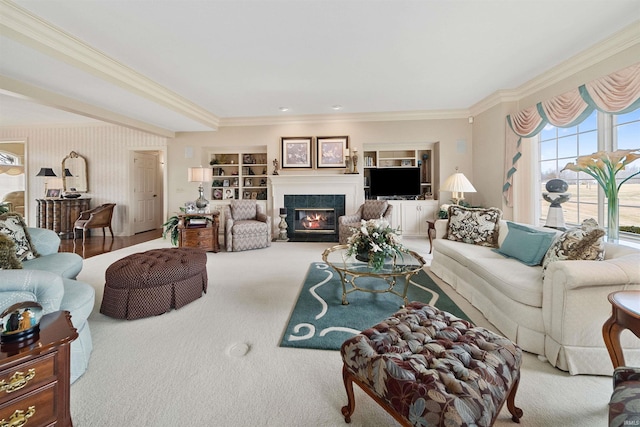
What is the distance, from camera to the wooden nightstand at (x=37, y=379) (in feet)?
3.18

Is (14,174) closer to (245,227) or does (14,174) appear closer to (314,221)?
(245,227)

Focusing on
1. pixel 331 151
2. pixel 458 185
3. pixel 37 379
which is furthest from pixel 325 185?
pixel 37 379

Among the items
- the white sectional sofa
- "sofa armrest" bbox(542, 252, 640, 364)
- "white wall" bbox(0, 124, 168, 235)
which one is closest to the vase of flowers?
the white sectional sofa

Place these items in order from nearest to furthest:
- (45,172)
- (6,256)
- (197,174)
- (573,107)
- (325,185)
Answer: (6,256) → (573,107) → (197,174) → (325,185) → (45,172)

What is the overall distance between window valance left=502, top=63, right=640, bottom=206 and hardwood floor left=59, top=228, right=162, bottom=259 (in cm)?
724

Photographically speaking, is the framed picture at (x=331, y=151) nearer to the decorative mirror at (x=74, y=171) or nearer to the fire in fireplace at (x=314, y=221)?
the fire in fireplace at (x=314, y=221)

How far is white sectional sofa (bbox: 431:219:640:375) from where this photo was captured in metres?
1.54

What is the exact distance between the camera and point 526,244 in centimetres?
238

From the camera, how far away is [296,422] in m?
1.27

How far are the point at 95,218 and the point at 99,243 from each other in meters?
0.60

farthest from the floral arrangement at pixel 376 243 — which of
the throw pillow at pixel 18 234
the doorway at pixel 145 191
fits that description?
the doorway at pixel 145 191

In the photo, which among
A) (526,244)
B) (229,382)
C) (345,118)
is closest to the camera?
(229,382)

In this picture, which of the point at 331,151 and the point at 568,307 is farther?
the point at 331,151

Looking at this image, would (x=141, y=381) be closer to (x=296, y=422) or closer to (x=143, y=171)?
(x=296, y=422)
